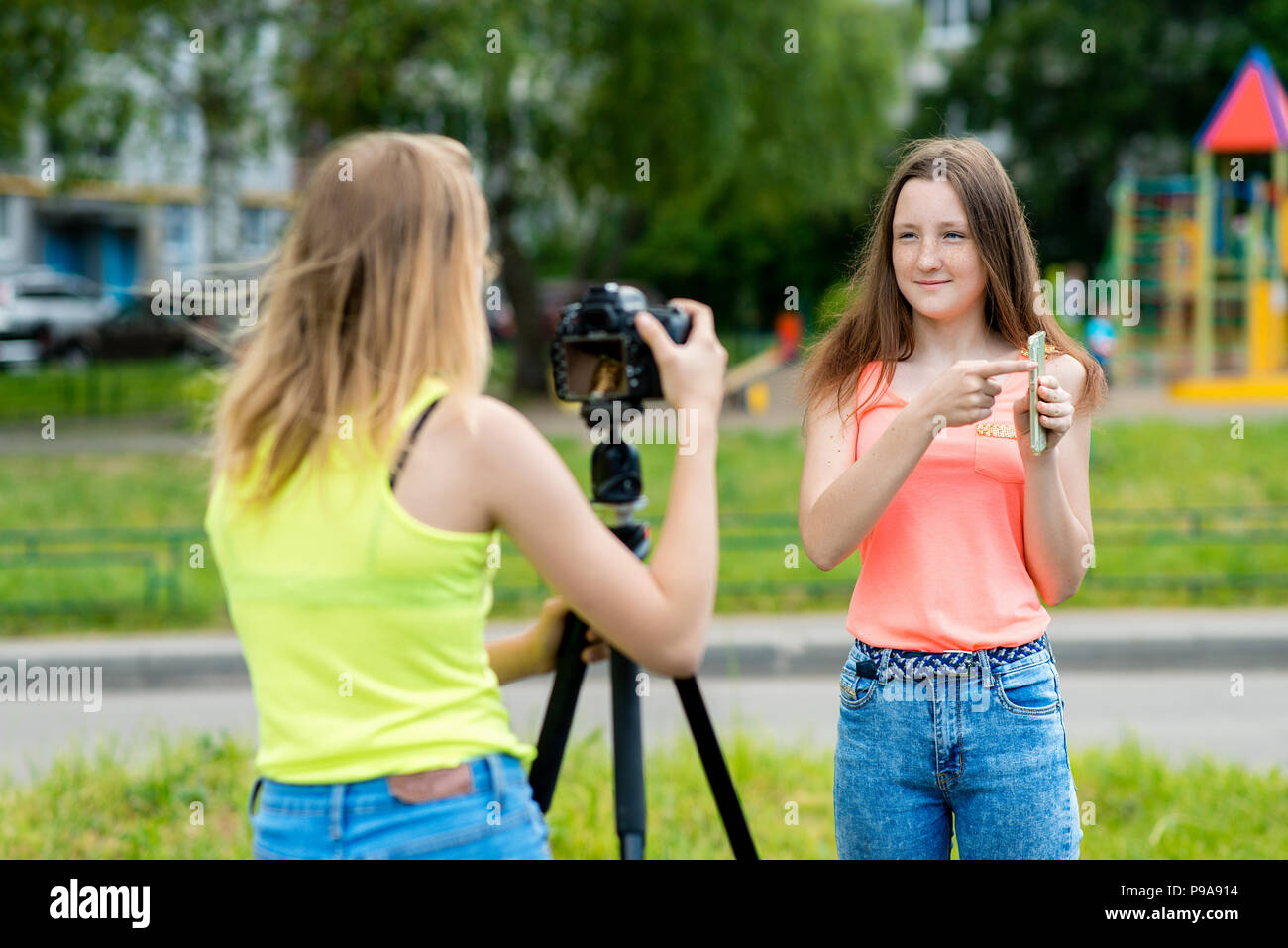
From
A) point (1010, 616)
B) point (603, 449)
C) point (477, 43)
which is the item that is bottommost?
point (1010, 616)

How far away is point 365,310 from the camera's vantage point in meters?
1.75

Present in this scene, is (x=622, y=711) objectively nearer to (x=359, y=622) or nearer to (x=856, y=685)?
(x=856, y=685)

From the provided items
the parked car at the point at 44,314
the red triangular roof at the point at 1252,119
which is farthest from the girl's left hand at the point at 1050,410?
the parked car at the point at 44,314

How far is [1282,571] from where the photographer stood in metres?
8.12

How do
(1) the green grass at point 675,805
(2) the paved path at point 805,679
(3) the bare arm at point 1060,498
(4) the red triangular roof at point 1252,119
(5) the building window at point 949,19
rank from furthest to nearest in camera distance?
(5) the building window at point 949,19 < (4) the red triangular roof at point 1252,119 < (2) the paved path at point 805,679 < (1) the green grass at point 675,805 < (3) the bare arm at point 1060,498

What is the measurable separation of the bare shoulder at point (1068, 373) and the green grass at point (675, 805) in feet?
5.56

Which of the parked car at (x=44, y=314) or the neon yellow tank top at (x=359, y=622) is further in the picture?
the parked car at (x=44, y=314)

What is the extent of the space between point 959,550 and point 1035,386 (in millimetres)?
309

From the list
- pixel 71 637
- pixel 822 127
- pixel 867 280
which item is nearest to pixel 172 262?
pixel 822 127

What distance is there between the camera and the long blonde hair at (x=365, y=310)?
1735mm

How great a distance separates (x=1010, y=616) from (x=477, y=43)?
40.4ft

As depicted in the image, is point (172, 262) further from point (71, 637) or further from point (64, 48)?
point (71, 637)
